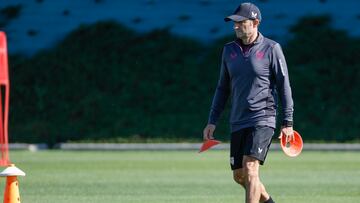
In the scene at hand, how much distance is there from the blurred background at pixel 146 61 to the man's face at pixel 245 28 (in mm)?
20652

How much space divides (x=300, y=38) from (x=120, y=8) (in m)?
5.41

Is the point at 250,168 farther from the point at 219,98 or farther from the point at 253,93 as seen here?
the point at 219,98

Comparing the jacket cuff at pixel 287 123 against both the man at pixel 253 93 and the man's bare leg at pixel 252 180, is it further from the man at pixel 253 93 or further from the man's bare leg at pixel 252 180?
the man's bare leg at pixel 252 180

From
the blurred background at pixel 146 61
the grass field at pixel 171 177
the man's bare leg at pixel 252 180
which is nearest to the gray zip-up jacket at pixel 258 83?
the man's bare leg at pixel 252 180

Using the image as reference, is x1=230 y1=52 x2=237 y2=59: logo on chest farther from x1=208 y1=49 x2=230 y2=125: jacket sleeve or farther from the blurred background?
the blurred background

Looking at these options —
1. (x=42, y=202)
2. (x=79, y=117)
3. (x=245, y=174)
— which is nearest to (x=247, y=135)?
(x=245, y=174)

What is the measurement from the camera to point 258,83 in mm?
11227

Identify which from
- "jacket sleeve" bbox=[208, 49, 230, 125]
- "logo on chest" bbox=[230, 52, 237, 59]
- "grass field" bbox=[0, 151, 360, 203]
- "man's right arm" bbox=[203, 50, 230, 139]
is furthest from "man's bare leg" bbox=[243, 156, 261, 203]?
"grass field" bbox=[0, 151, 360, 203]

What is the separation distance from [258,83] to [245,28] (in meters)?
0.54

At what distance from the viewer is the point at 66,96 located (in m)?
34.4

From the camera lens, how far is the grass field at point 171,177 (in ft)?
50.4

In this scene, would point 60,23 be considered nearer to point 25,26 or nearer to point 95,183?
point 25,26

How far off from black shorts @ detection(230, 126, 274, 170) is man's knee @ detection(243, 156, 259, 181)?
5 centimetres

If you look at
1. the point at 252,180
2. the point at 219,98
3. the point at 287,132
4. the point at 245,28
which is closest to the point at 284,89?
the point at 287,132
